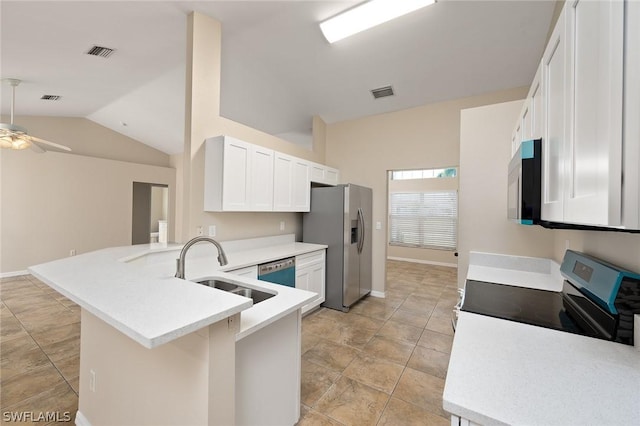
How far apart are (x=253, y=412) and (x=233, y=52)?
372 cm

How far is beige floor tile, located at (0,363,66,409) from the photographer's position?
6.37ft

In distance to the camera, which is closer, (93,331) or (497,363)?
(497,363)

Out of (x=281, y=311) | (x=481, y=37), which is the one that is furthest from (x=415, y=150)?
(x=281, y=311)

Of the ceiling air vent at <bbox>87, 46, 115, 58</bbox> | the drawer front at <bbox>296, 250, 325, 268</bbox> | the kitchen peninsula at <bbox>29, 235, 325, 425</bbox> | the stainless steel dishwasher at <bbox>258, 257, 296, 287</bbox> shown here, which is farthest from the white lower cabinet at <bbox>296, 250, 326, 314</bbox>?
the ceiling air vent at <bbox>87, 46, 115, 58</bbox>

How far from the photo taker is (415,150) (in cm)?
409

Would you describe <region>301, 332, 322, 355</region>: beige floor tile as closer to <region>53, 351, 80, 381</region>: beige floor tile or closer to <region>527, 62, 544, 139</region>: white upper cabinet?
<region>53, 351, 80, 381</region>: beige floor tile

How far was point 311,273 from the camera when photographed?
3.54 m

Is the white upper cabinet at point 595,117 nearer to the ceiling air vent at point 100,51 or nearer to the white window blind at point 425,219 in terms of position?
the ceiling air vent at point 100,51

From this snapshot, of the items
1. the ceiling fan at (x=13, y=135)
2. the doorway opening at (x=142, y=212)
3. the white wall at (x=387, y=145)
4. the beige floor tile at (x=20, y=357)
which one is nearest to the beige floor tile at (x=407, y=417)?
the white wall at (x=387, y=145)

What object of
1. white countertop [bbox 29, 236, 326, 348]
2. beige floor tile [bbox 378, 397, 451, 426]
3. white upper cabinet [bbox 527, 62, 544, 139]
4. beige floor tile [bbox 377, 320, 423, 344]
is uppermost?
white upper cabinet [bbox 527, 62, 544, 139]

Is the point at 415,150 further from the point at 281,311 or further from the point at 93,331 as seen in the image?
the point at 93,331

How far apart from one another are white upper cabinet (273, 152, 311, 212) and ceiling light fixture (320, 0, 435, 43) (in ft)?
4.93

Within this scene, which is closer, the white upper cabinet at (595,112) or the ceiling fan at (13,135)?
the white upper cabinet at (595,112)

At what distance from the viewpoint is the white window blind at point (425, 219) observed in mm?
6664
